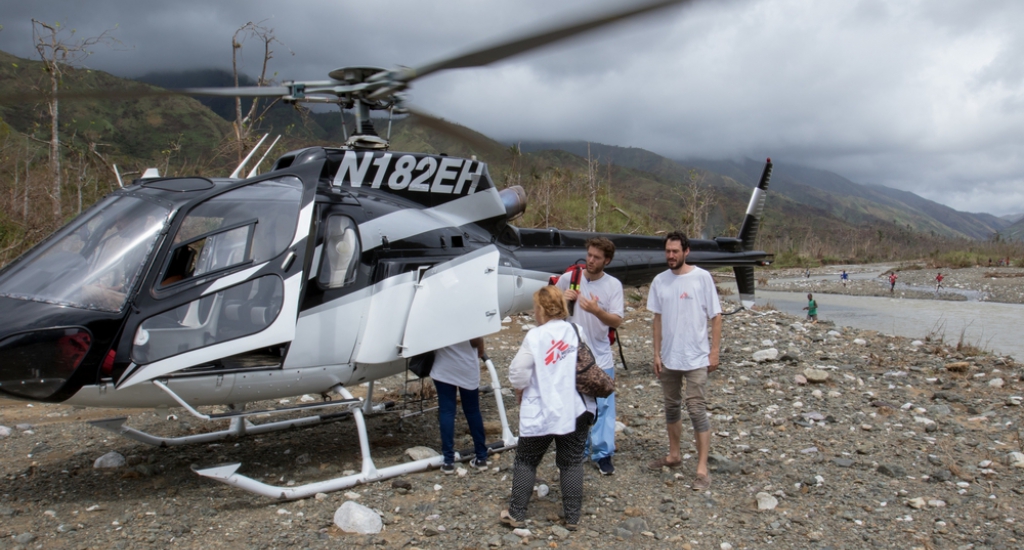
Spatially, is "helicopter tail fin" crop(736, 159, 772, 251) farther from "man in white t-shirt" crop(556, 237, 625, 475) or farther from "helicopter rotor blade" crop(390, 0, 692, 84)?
"helicopter rotor blade" crop(390, 0, 692, 84)

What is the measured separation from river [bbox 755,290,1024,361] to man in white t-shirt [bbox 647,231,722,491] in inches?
497

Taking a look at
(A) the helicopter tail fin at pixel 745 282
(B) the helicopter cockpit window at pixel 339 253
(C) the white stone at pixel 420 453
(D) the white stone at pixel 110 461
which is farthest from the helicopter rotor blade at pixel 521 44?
(A) the helicopter tail fin at pixel 745 282

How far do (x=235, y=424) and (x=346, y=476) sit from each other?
184 centimetres

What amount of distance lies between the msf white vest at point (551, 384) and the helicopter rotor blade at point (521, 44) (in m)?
1.65

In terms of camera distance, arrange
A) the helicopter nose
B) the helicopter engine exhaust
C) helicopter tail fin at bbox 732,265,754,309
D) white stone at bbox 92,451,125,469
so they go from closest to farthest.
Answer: the helicopter nose
white stone at bbox 92,451,125,469
the helicopter engine exhaust
helicopter tail fin at bbox 732,265,754,309

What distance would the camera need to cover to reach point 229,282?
429 cm

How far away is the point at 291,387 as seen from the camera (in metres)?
4.81

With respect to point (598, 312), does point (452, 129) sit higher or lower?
higher

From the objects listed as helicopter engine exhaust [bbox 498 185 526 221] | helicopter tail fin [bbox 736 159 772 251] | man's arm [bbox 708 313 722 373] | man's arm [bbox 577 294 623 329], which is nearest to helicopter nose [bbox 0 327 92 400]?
man's arm [bbox 577 294 623 329]

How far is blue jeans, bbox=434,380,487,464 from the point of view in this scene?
5066mm

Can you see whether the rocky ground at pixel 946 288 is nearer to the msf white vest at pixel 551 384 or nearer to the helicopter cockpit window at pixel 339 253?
the msf white vest at pixel 551 384

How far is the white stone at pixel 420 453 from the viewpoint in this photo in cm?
548

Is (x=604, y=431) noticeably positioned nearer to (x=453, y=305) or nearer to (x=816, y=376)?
(x=453, y=305)

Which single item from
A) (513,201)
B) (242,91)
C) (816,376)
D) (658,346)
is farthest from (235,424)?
(816,376)
